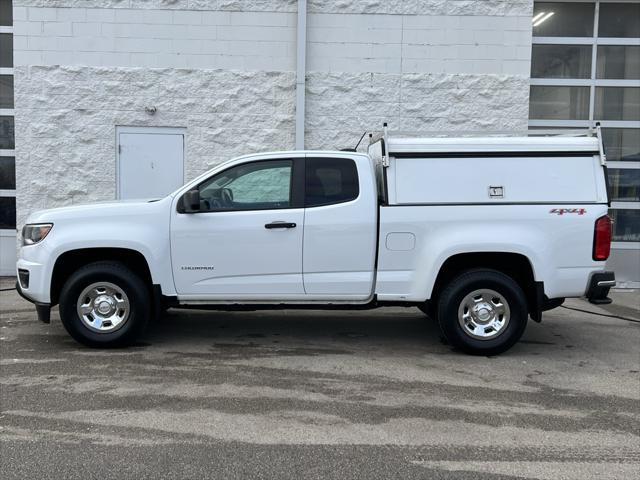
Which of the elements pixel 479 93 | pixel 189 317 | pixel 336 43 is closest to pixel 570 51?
pixel 479 93

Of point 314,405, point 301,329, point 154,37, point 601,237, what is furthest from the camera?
point 154,37

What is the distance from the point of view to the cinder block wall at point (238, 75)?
9727mm

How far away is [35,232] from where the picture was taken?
5.75 metres

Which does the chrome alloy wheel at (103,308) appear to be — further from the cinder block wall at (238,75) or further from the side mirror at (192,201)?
the cinder block wall at (238,75)

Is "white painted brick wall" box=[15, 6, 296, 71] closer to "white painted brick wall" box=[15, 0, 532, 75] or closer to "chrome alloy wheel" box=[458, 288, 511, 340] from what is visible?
"white painted brick wall" box=[15, 0, 532, 75]

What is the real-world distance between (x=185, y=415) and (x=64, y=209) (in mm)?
2691

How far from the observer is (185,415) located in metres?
4.24

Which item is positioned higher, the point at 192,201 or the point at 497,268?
the point at 192,201

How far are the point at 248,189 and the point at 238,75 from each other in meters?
4.62

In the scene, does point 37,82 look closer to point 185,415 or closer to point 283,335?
point 283,335

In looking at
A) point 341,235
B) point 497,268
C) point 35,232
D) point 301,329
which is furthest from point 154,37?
point 497,268

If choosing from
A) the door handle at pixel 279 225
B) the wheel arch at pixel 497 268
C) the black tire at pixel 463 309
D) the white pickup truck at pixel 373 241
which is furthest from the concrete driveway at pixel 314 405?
the door handle at pixel 279 225

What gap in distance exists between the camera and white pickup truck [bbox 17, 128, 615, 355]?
559cm

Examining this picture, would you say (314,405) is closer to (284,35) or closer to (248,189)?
(248,189)
